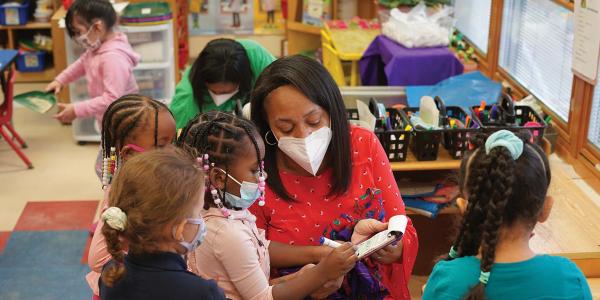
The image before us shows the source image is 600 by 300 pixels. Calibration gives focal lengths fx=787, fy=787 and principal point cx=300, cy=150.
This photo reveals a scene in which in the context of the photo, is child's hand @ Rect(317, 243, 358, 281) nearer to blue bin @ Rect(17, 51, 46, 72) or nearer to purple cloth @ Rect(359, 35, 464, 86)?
purple cloth @ Rect(359, 35, 464, 86)

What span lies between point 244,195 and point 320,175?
485 mm

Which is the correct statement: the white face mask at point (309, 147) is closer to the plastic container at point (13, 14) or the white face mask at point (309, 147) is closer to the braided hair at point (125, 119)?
the braided hair at point (125, 119)

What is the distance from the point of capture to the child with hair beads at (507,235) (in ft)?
5.55

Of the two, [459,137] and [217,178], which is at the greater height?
[217,178]

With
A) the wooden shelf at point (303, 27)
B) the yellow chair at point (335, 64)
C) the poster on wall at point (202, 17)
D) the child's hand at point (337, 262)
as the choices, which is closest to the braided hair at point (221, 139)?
the child's hand at point (337, 262)

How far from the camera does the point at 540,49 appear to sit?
417cm

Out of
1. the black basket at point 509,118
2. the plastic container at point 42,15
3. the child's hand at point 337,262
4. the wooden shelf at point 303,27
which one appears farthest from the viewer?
the plastic container at point 42,15

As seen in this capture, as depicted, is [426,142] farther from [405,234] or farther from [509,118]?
[405,234]

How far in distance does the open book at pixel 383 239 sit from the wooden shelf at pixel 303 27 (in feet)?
13.5

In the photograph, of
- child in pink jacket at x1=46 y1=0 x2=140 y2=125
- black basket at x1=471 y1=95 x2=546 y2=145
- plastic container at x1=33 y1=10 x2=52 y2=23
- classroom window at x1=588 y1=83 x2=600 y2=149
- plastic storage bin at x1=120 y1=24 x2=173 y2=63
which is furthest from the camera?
plastic container at x1=33 y1=10 x2=52 y2=23

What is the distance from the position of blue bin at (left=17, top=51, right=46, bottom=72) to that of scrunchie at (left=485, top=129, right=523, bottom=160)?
591 centimetres

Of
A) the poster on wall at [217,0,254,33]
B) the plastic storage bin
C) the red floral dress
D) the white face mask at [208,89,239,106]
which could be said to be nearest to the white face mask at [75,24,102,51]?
the white face mask at [208,89,239,106]

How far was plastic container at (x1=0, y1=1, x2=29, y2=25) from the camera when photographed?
22.2 feet

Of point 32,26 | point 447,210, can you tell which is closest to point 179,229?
point 447,210
